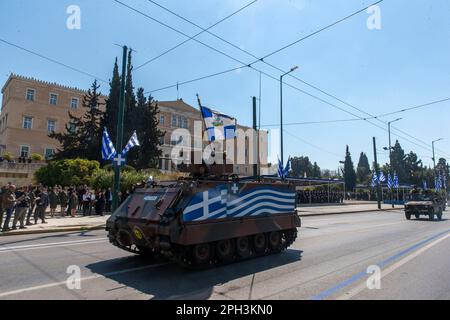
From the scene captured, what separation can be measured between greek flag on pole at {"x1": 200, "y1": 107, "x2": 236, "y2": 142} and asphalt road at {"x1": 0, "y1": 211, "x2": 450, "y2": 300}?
4.00 meters

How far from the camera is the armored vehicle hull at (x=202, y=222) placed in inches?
276

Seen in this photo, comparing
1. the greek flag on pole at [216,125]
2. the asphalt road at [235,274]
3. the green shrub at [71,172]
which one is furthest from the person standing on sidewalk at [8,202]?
the green shrub at [71,172]

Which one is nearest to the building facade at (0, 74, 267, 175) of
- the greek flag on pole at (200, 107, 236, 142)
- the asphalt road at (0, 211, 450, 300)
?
the greek flag on pole at (200, 107, 236, 142)

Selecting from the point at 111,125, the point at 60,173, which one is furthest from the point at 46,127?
the point at 60,173

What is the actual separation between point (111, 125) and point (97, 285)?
108 ft

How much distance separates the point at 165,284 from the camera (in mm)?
6156

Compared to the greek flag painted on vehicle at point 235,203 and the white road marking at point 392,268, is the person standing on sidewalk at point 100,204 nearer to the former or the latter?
the greek flag painted on vehicle at point 235,203

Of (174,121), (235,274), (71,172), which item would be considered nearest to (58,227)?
(235,274)

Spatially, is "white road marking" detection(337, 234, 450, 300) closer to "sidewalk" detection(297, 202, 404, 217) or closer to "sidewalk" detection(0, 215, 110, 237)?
"sidewalk" detection(0, 215, 110, 237)

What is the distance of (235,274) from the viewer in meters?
6.95

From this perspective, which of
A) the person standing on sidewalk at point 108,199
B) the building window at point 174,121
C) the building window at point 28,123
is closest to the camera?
the person standing on sidewalk at point 108,199

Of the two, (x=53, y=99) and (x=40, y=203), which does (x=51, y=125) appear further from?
(x=40, y=203)

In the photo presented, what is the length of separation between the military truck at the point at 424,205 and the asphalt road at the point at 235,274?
13.2 metres
